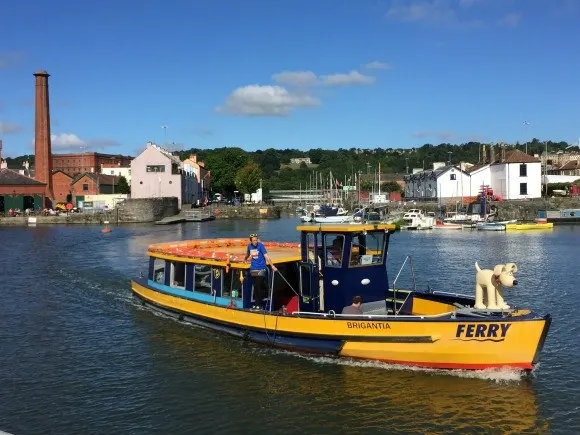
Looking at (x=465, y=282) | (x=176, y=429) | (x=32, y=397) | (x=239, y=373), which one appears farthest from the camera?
(x=465, y=282)

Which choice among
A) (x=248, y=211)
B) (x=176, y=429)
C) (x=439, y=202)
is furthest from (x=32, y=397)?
(x=248, y=211)

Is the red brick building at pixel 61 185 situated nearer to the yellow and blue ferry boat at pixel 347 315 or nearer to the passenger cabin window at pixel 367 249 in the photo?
the yellow and blue ferry boat at pixel 347 315

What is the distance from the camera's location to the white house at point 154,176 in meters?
111

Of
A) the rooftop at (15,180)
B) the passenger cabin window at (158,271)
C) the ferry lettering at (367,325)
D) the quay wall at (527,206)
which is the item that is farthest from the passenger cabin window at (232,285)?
the rooftop at (15,180)

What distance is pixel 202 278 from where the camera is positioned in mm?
23500

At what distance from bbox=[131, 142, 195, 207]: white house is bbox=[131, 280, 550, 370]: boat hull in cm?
9564

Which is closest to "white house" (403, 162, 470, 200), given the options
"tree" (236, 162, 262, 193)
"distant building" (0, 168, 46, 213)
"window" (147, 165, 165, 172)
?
"tree" (236, 162, 262, 193)

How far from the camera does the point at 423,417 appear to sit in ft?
48.1

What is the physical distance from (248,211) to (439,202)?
38522 millimetres

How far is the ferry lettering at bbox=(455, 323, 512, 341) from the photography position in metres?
15.9

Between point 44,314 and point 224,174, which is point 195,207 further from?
point 44,314

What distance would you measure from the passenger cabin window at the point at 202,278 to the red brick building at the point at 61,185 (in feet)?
372

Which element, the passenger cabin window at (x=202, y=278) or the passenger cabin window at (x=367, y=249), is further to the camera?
the passenger cabin window at (x=202, y=278)

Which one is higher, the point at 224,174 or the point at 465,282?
the point at 224,174
